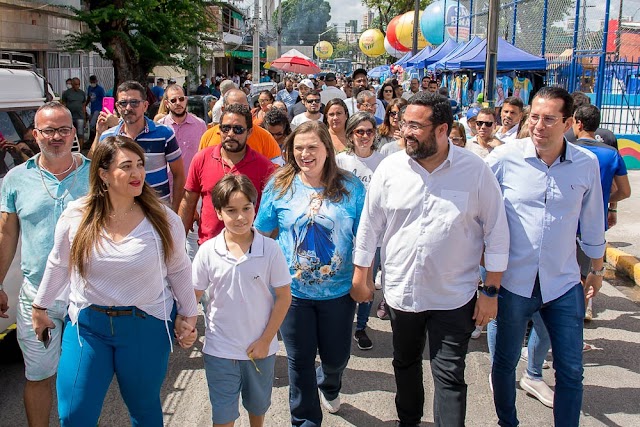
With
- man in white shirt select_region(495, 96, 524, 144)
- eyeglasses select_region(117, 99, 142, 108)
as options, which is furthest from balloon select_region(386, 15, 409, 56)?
eyeglasses select_region(117, 99, 142, 108)

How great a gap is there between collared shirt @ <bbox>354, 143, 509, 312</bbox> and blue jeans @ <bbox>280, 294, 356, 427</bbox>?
381mm

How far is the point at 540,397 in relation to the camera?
4.54 meters

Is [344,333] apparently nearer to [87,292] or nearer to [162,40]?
[87,292]

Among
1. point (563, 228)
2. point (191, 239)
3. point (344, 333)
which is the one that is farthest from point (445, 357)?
point (191, 239)

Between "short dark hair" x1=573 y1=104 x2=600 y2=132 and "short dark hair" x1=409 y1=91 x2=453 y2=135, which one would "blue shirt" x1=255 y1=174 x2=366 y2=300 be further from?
"short dark hair" x1=573 y1=104 x2=600 y2=132

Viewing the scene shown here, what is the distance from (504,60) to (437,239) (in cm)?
1166

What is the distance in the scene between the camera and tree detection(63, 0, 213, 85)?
17.1m

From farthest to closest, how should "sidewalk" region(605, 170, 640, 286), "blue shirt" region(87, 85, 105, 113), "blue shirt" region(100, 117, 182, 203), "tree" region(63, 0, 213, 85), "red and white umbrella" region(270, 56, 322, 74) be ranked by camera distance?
"red and white umbrella" region(270, 56, 322, 74) → "blue shirt" region(87, 85, 105, 113) → "tree" region(63, 0, 213, 85) → "sidewalk" region(605, 170, 640, 286) → "blue shirt" region(100, 117, 182, 203)

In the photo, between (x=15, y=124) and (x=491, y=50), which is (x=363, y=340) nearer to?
(x=15, y=124)

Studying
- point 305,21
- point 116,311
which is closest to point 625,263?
point 116,311

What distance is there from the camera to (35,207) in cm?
367

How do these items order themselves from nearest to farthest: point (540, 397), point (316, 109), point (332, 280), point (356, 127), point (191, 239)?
1. point (332, 280)
2. point (540, 397)
3. point (356, 127)
4. point (191, 239)
5. point (316, 109)

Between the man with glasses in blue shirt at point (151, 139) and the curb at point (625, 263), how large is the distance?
4.97m

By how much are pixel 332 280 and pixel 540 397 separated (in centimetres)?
174
